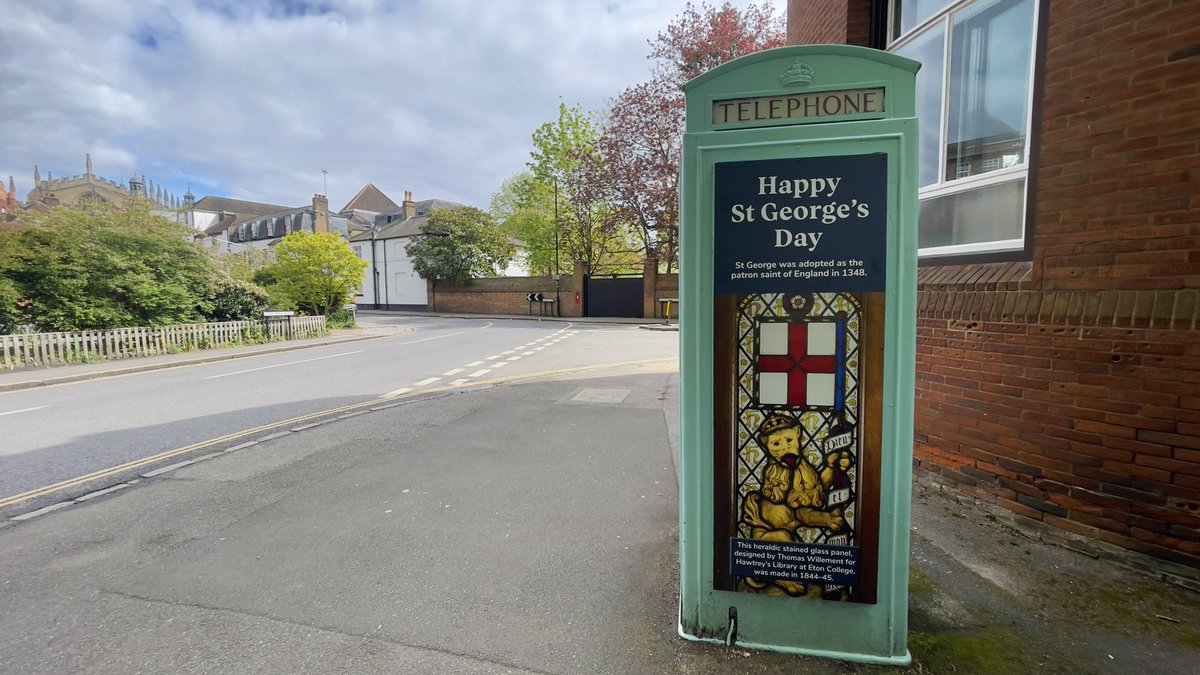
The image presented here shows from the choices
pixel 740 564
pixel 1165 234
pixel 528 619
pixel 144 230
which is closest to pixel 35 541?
pixel 528 619

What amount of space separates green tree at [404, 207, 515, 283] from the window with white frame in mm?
34514

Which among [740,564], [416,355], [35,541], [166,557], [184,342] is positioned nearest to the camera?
[740,564]

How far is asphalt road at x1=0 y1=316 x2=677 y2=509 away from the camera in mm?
5691

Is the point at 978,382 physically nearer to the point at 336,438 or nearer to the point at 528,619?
the point at 528,619

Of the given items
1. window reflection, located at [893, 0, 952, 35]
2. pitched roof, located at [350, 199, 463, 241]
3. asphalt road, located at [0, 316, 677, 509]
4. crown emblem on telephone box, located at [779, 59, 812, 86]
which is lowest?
asphalt road, located at [0, 316, 677, 509]

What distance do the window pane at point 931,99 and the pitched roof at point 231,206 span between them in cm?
8534

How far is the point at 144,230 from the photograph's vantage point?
49.3 feet

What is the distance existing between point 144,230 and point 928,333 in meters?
19.0

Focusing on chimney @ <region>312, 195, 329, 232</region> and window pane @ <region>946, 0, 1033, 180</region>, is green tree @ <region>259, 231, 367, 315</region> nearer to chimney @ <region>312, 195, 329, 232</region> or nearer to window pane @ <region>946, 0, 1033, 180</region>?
window pane @ <region>946, 0, 1033, 180</region>

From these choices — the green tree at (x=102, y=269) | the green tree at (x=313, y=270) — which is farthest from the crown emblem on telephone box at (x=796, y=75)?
the green tree at (x=313, y=270)

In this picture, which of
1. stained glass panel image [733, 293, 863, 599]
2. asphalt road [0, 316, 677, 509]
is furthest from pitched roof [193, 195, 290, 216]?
stained glass panel image [733, 293, 863, 599]

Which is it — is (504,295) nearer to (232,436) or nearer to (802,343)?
(232,436)

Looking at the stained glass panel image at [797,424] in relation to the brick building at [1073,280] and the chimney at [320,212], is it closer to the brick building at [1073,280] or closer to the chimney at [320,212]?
the brick building at [1073,280]

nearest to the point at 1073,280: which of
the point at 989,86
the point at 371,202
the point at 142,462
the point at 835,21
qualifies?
the point at 989,86
